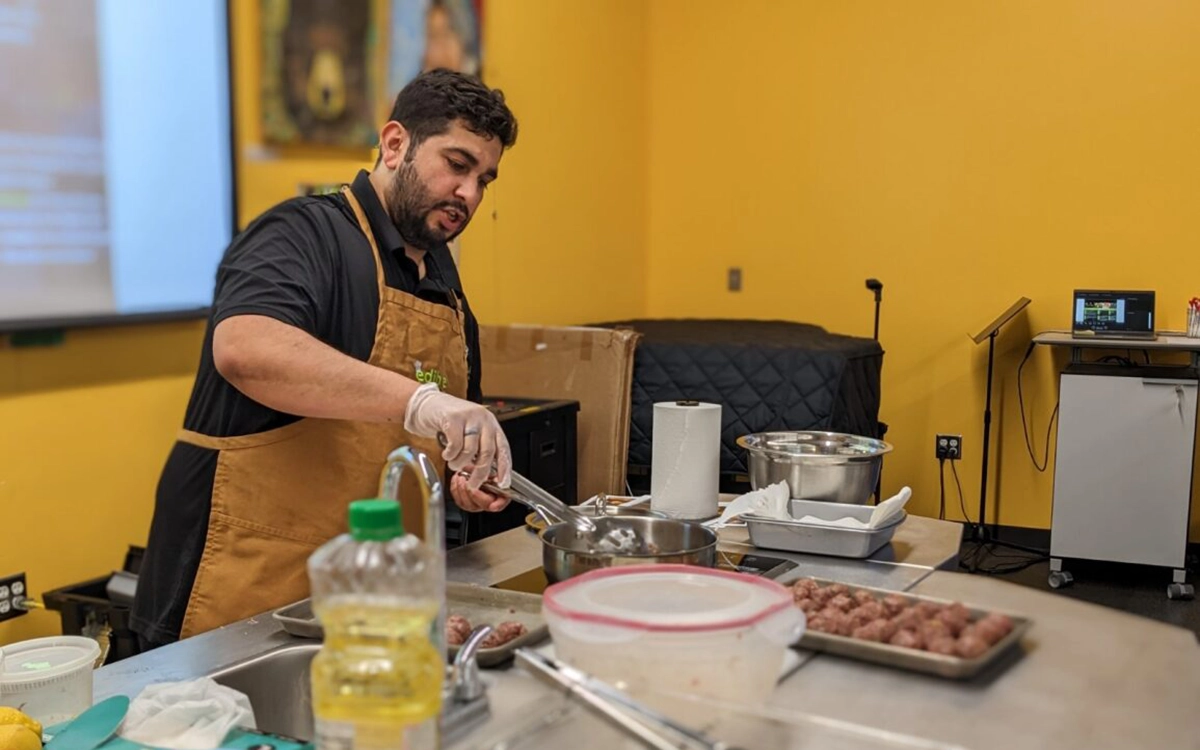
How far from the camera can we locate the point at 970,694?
1.13 meters

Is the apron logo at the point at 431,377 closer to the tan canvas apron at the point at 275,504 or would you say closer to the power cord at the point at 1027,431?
the tan canvas apron at the point at 275,504

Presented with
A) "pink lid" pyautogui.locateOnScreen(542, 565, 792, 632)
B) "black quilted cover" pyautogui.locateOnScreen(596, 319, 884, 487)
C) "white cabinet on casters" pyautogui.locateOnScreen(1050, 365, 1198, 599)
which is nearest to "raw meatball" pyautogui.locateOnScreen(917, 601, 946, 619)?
"pink lid" pyautogui.locateOnScreen(542, 565, 792, 632)

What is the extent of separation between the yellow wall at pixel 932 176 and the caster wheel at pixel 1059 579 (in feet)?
2.07

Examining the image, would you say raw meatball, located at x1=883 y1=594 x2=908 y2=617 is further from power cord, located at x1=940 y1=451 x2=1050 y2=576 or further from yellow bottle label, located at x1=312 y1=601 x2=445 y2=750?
power cord, located at x1=940 y1=451 x2=1050 y2=576

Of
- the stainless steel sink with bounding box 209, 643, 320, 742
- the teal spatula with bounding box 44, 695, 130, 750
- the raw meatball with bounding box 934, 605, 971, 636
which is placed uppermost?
the raw meatball with bounding box 934, 605, 971, 636

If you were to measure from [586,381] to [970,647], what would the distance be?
244 centimetres

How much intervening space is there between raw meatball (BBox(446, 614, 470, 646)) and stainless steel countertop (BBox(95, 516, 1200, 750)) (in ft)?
0.29

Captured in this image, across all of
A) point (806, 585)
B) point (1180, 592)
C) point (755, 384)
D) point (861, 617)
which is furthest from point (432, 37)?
point (1180, 592)

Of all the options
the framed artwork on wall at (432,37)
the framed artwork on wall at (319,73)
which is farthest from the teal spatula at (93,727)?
the framed artwork on wall at (432,37)

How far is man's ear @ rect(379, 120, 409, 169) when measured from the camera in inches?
76.4

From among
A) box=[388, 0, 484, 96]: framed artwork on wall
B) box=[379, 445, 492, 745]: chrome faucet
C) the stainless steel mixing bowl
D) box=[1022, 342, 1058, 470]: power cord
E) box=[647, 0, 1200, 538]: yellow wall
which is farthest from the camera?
box=[1022, 342, 1058, 470]: power cord

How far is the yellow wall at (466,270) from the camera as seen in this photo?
256 cm

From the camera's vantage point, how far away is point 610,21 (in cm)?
492

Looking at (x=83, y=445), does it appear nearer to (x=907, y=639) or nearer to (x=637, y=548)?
(x=637, y=548)
